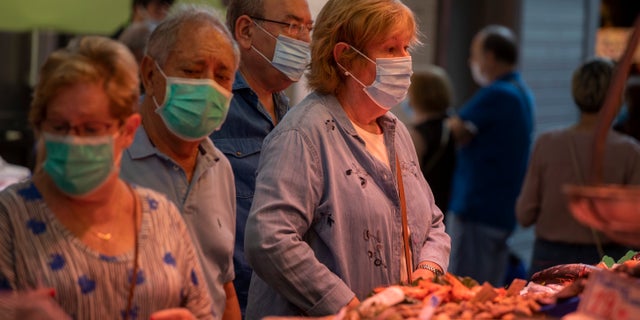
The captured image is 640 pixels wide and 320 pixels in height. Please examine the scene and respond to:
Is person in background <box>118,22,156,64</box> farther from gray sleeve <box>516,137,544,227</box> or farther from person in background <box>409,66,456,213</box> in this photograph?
person in background <box>409,66,456,213</box>

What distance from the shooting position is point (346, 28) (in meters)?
3.48

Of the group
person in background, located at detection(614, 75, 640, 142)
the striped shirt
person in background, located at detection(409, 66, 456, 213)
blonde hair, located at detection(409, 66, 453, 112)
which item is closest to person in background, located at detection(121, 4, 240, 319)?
the striped shirt

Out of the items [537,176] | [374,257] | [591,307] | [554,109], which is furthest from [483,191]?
[591,307]

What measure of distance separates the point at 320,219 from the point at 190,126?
0.63 metres

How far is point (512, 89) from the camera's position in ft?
25.1

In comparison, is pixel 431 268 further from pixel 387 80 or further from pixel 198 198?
pixel 198 198

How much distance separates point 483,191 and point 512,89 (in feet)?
2.61

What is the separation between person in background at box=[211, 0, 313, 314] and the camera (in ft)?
12.7

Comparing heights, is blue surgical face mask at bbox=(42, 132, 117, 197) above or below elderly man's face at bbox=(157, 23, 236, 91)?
below

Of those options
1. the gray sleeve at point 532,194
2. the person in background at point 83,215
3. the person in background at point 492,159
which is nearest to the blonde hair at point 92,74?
the person in background at point 83,215

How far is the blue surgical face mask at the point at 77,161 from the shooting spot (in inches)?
90.8

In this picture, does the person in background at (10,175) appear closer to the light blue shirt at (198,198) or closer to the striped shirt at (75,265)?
the light blue shirt at (198,198)

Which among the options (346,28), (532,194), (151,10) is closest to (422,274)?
(346,28)

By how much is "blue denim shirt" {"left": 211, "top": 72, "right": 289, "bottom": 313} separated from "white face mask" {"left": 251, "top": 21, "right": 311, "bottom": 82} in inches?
6.4
